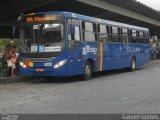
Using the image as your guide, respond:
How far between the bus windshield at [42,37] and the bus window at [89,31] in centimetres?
182

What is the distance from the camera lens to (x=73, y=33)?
60.2 ft

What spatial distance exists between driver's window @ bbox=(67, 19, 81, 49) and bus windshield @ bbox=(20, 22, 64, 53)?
44cm

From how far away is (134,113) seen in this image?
32.6 ft

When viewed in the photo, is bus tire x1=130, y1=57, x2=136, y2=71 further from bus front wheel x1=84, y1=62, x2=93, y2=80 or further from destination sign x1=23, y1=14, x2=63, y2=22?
destination sign x1=23, y1=14, x2=63, y2=22

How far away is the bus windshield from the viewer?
1769 cm

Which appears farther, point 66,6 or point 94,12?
point 94,12

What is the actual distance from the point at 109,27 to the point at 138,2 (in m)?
13.2

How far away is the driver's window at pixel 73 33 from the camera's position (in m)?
18.0

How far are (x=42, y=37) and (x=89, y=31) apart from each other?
9.27ft

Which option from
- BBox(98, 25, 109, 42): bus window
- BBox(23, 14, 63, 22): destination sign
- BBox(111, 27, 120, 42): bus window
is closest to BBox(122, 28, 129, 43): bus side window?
BBox(111, 27, 120, 42): bus window

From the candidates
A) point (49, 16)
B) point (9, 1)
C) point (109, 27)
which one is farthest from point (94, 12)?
point (49, 16)

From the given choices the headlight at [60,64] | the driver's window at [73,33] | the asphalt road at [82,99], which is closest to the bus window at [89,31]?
the driver's window at [73,33]

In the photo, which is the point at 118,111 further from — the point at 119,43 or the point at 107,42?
the point at 119,43

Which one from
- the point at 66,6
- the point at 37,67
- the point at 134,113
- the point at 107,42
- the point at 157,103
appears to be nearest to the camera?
the point at 134,113
